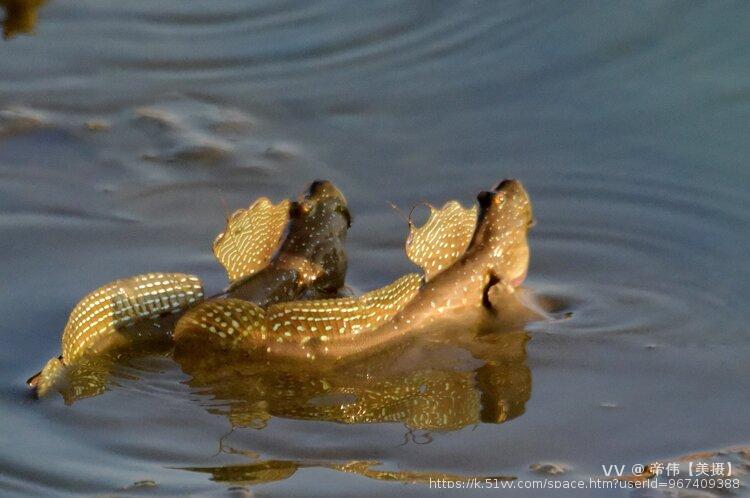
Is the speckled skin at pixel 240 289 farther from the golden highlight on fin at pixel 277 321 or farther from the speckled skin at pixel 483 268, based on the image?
the speckled skin at pixel 483 268

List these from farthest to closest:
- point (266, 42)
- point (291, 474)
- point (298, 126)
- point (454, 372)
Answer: point (266, 42), point (298, 126), point (454, 372), point (291, 474)

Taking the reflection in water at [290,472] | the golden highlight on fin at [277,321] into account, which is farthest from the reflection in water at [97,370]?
the reflection in water at [290,472]

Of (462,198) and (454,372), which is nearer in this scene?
(454,372)

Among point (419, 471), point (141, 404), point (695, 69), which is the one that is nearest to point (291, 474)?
point (419, 471)

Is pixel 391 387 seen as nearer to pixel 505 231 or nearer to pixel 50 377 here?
pixel 505 231

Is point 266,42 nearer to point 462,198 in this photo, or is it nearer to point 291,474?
point 462,198

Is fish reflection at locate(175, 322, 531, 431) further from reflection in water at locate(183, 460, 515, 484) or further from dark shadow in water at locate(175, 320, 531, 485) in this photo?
reflection in water at locate(183, 460, 515, 484)

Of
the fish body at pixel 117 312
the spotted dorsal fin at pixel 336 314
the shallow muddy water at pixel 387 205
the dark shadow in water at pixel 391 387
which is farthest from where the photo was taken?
the spotted dorsal fin at pixel 336 314

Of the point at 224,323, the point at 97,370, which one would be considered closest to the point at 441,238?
the point at 224,323
